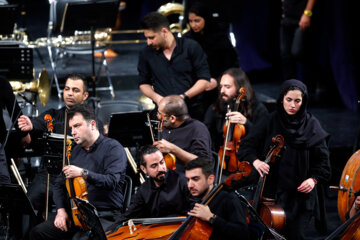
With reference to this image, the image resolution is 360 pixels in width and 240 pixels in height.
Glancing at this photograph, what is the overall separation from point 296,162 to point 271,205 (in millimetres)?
379

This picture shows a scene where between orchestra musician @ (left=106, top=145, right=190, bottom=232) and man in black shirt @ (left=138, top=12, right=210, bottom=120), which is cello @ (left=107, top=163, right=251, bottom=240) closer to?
orchestra musician @ (left=106, top=145, right=190, bottom=232)

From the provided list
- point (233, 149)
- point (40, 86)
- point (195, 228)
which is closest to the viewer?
point (195, 228)

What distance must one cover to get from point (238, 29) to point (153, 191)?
194 inches

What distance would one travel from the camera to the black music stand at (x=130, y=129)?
4.46m

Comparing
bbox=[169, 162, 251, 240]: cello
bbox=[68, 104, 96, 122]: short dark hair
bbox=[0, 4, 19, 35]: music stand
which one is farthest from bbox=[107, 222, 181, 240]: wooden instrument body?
bbox=[0, 4, 19, 35]: music stand

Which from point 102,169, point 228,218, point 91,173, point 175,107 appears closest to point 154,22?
point 175,107

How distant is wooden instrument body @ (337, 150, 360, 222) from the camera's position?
3.93 m

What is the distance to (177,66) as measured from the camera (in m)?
5.21

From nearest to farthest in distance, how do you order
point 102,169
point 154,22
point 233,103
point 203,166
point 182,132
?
point 203,166
point 102,169
point 182,132
point 233,103
point 154,22

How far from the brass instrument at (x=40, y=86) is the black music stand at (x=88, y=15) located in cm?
66

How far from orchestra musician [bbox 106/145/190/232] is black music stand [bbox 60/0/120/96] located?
8.10 ft

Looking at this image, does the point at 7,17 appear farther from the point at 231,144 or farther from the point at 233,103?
the point at 231,144

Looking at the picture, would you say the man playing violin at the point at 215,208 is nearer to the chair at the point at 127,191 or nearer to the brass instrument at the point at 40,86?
the chair at the point at 127,191

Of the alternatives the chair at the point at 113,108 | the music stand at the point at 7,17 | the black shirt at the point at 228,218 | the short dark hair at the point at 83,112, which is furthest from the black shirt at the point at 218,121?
the music stand at the point at 7,17
